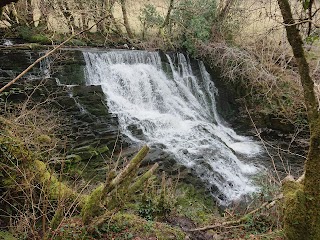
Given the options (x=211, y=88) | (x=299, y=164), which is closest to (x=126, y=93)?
(x=211, y=88)

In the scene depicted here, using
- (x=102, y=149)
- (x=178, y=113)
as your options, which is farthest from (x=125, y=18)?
(x=102, y=149)

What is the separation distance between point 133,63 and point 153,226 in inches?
359

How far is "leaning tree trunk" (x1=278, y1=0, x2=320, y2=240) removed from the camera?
3.29m

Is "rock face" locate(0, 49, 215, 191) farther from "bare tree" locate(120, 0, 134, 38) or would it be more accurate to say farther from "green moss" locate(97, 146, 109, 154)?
"bare tree" locate(120, 0, 134, 38)

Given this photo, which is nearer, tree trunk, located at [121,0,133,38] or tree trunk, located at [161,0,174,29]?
tree trunk, located at [121,0,133,38]

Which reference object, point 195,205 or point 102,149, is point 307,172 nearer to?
point 195,205

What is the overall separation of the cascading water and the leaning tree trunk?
455 cm

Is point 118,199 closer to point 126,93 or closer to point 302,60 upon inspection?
point 302,60

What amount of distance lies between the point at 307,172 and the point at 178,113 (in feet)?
31.1

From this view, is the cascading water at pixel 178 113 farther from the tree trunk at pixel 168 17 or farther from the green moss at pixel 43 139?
the green moss at pixel 43 139

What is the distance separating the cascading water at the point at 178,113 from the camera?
930 centimetres

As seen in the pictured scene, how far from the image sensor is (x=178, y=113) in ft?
42.6

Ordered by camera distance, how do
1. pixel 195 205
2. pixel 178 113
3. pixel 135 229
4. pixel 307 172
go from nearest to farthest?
pixel 307 172 → pixel 135 229 → pixel 195 205 → pixel 178 113

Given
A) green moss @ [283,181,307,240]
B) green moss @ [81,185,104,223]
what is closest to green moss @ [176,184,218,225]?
green moss @ [81,185,104,223]
